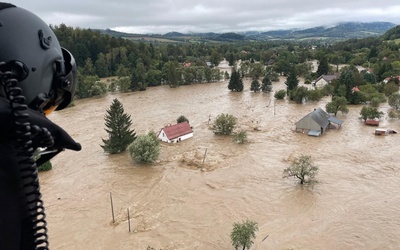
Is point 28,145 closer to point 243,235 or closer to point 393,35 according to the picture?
point 243,235

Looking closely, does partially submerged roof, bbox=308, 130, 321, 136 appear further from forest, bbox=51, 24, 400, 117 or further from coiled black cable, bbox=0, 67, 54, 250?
coiled black cable, bbox=0, 67, 54, 250

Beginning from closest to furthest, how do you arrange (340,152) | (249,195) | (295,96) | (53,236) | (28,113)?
(28,113) → (53,236) → (249,195) → (340,152) → (295,96)

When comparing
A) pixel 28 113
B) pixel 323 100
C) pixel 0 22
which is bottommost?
pixel 323 100

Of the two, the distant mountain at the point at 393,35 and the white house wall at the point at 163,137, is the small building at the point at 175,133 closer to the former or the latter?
the white house wall at the point at 163,137

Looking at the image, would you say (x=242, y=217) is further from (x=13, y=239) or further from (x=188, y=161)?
(x=13, y=239)

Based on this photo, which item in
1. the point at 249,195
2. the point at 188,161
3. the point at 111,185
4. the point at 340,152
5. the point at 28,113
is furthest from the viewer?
the point at 340,152

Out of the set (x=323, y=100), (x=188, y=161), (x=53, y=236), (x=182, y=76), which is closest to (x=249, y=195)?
(x=188, y=161)

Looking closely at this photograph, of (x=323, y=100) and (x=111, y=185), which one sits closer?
(x=111, y=185)
